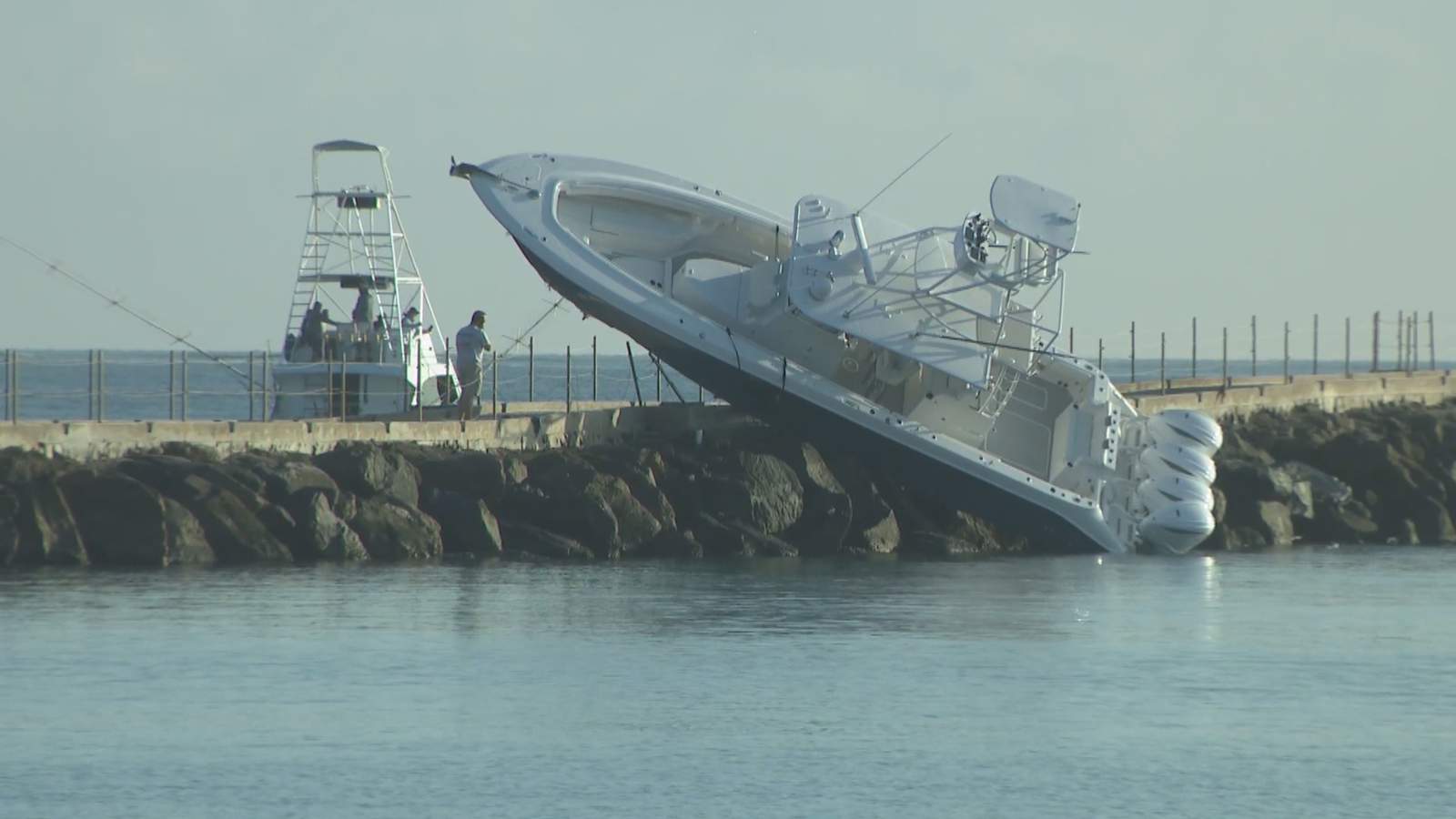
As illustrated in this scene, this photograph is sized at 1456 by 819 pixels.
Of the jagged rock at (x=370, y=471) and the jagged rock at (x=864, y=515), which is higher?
the jagged rock at (x=370, y=471)

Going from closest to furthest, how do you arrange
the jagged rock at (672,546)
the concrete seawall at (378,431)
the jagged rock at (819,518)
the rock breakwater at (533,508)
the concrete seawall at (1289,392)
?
the rock breakwater at (533,508)
the concrete seawall at (378,431)
the jagged rock at (672,546)
the jagged rock at (819,518)
the concrete seawall at (1289,392)

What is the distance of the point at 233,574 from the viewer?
29.8m

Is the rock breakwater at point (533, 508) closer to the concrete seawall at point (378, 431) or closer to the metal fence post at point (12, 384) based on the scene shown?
the concrete seawall at point (378, 431)

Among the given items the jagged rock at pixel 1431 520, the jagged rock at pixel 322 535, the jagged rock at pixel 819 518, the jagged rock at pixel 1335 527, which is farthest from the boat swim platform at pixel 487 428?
the jagged rock at pixel 1431 520

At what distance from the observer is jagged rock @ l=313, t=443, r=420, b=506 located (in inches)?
1260

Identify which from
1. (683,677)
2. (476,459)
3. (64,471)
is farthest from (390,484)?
(683,677)

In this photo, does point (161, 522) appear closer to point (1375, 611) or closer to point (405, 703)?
point (405, 703)

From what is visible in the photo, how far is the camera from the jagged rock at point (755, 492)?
34625 millimetres

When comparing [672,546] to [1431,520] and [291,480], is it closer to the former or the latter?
[291,480]

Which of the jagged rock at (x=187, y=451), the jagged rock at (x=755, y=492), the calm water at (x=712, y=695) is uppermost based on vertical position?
the jagged rock at (x=187, y=451)

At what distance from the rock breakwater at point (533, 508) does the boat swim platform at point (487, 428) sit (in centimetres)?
34

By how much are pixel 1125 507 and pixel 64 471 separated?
13.8 meters

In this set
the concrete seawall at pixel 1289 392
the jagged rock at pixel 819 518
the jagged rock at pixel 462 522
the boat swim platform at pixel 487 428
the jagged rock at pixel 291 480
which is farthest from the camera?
the concrete seawall at pixel 1289 392

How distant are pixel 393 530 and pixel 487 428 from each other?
338 cm
